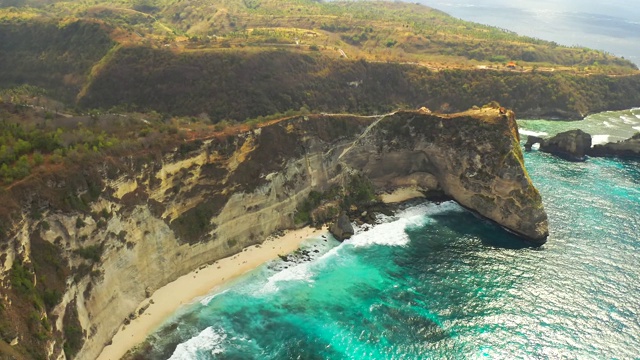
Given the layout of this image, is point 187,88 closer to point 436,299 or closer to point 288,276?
point 288,276

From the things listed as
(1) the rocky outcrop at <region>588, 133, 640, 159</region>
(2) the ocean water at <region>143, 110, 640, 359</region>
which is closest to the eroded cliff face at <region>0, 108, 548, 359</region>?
(2) the ocean water at <region>143, 110, 640, 359</region>

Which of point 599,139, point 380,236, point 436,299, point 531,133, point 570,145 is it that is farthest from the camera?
point 531,133

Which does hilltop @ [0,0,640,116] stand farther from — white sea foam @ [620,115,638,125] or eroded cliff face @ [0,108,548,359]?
eroded cliff face @ [0,108,548,359]

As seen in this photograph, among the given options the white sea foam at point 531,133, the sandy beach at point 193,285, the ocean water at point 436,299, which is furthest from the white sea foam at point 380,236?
the white sea foam at point 531,133

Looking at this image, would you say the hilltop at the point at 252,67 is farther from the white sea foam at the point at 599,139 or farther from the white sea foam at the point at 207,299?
the white sea foam at the point at 207,299

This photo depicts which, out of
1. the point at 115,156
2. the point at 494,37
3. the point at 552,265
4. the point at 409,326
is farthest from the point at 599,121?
the point at 115,156

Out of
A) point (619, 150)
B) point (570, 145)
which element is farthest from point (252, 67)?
point (619, 150)

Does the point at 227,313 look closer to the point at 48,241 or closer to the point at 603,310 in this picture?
the point at 48,241

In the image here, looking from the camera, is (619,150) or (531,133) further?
(531,133)
